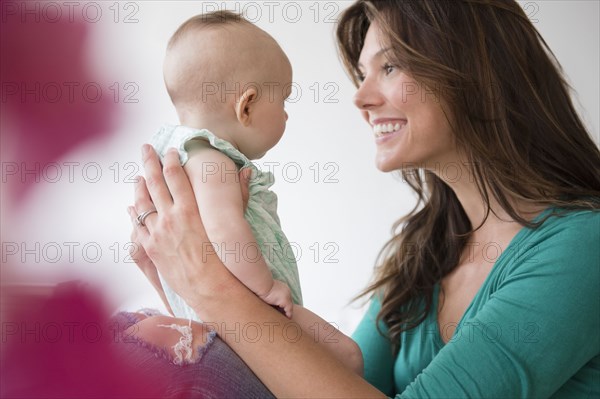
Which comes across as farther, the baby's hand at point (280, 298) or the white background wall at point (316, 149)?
the white background wall at point (316, 149)

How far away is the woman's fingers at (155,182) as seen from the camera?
115 cm

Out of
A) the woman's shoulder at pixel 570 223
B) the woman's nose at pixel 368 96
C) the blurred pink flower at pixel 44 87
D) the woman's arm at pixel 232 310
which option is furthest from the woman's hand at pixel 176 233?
the woman's shoulder at pixel 570 223

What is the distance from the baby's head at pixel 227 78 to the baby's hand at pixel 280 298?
267 millimetres

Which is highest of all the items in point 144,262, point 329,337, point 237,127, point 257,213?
point 237,127

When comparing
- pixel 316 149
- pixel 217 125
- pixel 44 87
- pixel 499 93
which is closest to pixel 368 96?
pixel 499 93

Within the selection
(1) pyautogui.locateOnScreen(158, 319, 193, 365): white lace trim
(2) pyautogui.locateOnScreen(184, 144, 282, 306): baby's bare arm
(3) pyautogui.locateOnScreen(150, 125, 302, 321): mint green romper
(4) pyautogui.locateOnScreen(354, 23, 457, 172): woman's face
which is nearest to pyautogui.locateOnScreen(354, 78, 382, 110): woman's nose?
(4) pyautogui.locateOnScreen(354, 23, 457, 172): woman's face

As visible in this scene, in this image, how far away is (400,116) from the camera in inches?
55.1

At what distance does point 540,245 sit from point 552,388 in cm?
25

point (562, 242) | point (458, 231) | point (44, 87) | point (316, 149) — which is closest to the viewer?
point (44, 87)

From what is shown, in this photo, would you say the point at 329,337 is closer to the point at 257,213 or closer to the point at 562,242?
the point at 257,213

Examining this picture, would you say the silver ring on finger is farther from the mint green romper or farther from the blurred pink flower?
the blurred pink flower

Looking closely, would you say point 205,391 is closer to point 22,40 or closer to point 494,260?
point 22,40

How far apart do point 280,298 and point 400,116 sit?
50 cm

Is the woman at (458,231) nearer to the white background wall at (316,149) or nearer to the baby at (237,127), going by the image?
the baby at (237,127)
